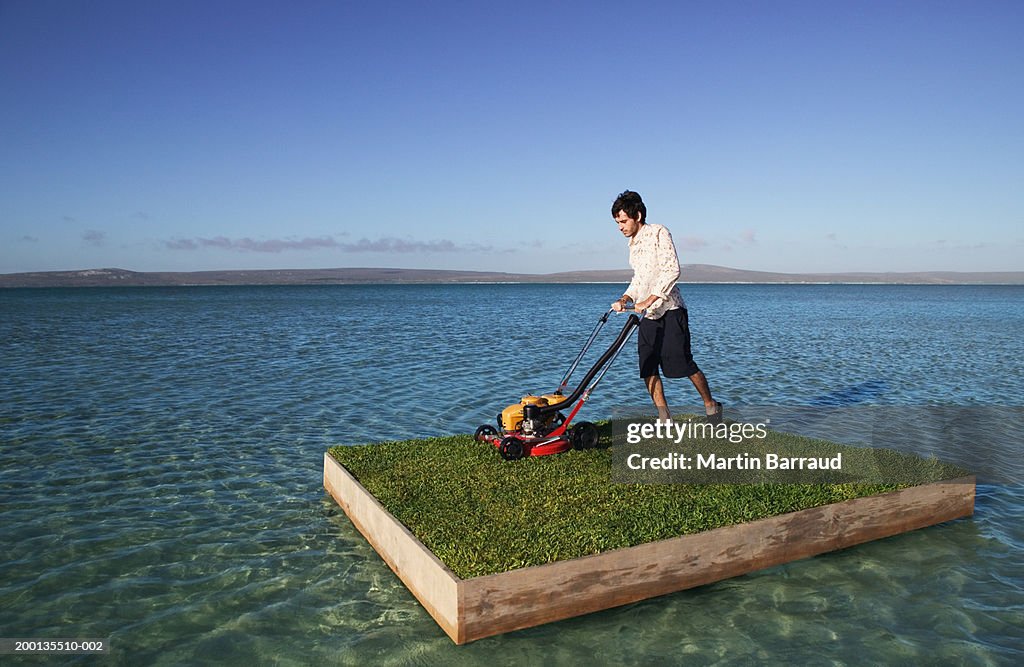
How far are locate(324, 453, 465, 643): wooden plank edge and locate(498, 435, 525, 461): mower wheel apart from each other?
173 centimetres

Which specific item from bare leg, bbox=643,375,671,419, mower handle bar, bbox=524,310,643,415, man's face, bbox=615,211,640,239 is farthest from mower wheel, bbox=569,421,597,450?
man's face, bbox=615,211,640,239

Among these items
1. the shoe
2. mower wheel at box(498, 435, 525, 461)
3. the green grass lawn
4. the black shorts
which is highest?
the black shorts

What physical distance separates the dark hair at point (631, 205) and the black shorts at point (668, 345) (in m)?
1.28

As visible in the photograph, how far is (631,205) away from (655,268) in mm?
840

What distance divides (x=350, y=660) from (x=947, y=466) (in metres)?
7.20

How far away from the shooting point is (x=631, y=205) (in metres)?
8.35

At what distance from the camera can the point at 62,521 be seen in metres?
7.73

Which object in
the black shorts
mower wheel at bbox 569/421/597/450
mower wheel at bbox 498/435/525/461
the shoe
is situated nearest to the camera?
mower wheel at bbox 498/435/525/461

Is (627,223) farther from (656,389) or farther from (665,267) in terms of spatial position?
(656,389)

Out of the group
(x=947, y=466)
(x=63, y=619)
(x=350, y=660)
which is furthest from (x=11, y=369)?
(x=947, y=466)

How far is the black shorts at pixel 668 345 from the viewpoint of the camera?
332 inches

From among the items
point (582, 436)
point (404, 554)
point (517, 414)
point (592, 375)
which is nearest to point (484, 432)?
point (517, 414)

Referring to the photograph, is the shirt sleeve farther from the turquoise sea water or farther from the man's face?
the turquoise sea water

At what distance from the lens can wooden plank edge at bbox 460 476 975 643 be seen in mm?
5066
